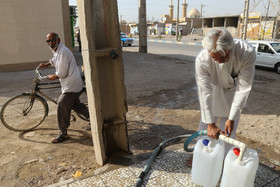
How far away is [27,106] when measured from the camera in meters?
4.43

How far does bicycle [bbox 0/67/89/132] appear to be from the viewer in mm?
4179

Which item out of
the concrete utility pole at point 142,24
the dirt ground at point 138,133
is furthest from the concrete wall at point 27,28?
the concrete utility pole at point 142,24

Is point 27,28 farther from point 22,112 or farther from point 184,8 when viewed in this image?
Result: point 184,8

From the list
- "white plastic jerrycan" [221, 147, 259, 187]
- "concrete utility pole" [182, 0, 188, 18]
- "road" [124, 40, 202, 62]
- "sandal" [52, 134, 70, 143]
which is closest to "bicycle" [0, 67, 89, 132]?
"sandal" [52, 134, 70, 143]

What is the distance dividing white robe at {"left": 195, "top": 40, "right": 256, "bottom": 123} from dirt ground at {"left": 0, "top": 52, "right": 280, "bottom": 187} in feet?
4.48

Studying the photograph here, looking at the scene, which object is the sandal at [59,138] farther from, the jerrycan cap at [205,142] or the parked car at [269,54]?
the parked car at [269,54]

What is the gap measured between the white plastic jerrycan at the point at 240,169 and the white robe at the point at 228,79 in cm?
42

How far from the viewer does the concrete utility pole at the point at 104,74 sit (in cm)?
279

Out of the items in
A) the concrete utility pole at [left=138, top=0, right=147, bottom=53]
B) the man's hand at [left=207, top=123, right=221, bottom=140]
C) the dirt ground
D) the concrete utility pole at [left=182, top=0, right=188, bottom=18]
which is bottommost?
the dirt ground

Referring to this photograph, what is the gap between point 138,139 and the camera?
411 centimetres

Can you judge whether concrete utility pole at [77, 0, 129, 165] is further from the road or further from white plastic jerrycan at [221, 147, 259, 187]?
the road

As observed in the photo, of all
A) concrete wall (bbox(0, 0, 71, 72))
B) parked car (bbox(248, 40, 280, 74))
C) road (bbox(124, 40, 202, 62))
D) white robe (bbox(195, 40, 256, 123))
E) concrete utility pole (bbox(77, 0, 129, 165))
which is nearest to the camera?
white robe (bbox(195, 40, 256, 123))

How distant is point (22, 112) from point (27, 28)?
293 inches

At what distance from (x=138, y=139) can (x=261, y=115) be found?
2.97 m
